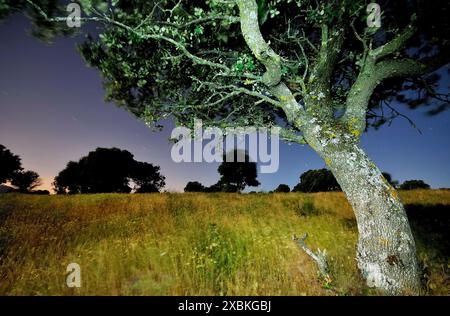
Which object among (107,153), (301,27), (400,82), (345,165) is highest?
(107,153)

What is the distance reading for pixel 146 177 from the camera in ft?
263

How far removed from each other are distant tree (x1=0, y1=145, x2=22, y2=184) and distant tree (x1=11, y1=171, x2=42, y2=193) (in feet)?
4.02

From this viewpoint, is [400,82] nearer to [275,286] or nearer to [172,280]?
[275,286]

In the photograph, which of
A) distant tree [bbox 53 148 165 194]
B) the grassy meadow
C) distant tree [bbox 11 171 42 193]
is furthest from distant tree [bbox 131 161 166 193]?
the grassy meadow

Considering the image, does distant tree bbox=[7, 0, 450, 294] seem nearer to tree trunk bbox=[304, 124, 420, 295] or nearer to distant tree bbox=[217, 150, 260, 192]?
tree trunk bbox=[304, 124, 420, 295]

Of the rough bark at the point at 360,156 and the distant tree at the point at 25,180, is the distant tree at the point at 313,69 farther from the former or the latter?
the distant tree at the point at 25,180

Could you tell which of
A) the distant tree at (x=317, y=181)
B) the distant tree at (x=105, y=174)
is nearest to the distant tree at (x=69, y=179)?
the distant tree at (x=105, y=174)

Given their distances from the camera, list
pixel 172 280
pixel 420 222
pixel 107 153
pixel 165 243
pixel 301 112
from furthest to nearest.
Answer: pixel 107 153
pixel 420 222
pixel 165 243
pixel 301 112
pixel 172 280

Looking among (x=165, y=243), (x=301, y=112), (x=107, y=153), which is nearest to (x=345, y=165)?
(x=301, y=112)

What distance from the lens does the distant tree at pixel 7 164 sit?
225 feet

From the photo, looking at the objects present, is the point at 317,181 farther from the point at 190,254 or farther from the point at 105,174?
the point at 190,254

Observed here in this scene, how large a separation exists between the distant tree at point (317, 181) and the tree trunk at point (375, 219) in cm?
5206

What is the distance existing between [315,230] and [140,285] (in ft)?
24.1
